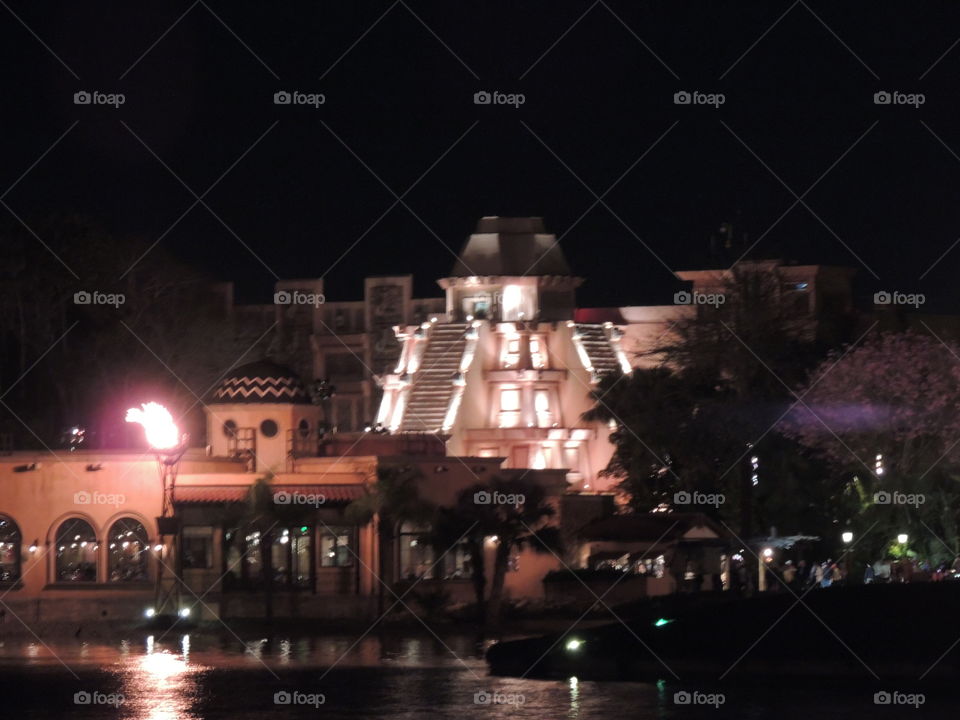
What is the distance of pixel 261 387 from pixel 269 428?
4.02ft

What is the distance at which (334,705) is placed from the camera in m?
26.5

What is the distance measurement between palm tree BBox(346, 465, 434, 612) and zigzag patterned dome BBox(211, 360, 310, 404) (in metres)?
5.99

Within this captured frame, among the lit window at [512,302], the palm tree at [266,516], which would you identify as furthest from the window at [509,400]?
the palm tree at [266,516]

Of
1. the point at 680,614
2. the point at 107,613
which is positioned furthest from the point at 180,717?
the point at 107,613

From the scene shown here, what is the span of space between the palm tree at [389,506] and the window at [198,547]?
4.99 m

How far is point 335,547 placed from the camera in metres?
53.1

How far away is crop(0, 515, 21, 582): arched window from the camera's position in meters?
52.9

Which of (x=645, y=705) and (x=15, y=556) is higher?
(x=15, y=556)

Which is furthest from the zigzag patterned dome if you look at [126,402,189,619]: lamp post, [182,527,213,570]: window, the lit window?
the lit window

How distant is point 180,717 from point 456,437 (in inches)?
2016

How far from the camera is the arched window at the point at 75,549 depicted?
52750 millimetres

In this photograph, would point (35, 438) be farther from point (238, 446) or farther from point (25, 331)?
point (238, 446)

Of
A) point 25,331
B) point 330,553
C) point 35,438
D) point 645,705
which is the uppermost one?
point 25,331

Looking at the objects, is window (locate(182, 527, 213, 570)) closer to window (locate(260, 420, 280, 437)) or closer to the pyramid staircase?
window (locate(260, 420, 280, 437))
